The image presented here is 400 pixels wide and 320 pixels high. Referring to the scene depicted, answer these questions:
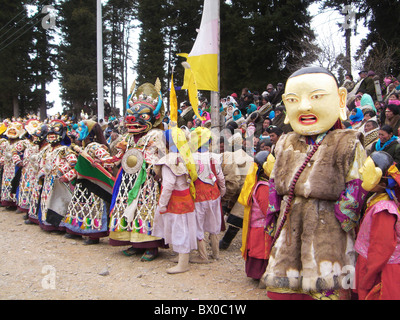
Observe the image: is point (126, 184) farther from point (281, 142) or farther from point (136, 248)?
point (281, 142)

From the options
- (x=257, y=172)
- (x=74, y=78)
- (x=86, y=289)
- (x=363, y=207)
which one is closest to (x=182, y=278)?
(x=86, y=289)

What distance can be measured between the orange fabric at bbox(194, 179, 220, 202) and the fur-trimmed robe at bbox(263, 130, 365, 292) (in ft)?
6.19

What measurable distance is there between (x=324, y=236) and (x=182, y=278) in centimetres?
208

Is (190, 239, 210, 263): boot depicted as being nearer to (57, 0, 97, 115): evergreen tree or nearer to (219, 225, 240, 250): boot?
(219, 225, 240, 250): boot

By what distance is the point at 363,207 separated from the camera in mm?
3365

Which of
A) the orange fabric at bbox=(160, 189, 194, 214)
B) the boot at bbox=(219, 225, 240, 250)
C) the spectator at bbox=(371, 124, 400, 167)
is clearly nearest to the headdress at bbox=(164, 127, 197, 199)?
the orange fabric at bbox=(160, 189, 194, 214)

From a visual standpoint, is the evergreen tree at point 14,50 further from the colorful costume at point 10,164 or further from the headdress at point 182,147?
the headdress at point 182,147

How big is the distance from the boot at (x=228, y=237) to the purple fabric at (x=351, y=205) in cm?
283

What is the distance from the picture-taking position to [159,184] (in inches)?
215

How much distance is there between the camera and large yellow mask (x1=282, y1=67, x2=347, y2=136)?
11.4ft

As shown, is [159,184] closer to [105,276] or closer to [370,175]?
[105,276]

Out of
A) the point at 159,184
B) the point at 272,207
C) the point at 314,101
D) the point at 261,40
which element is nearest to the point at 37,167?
the point at 159,184

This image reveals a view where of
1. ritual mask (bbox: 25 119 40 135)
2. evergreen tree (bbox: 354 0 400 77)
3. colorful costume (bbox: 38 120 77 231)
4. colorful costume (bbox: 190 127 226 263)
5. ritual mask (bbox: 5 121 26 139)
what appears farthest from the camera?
evergreen tree (bbox: 354 0 400 77)

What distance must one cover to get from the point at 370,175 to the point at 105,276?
3411mm
